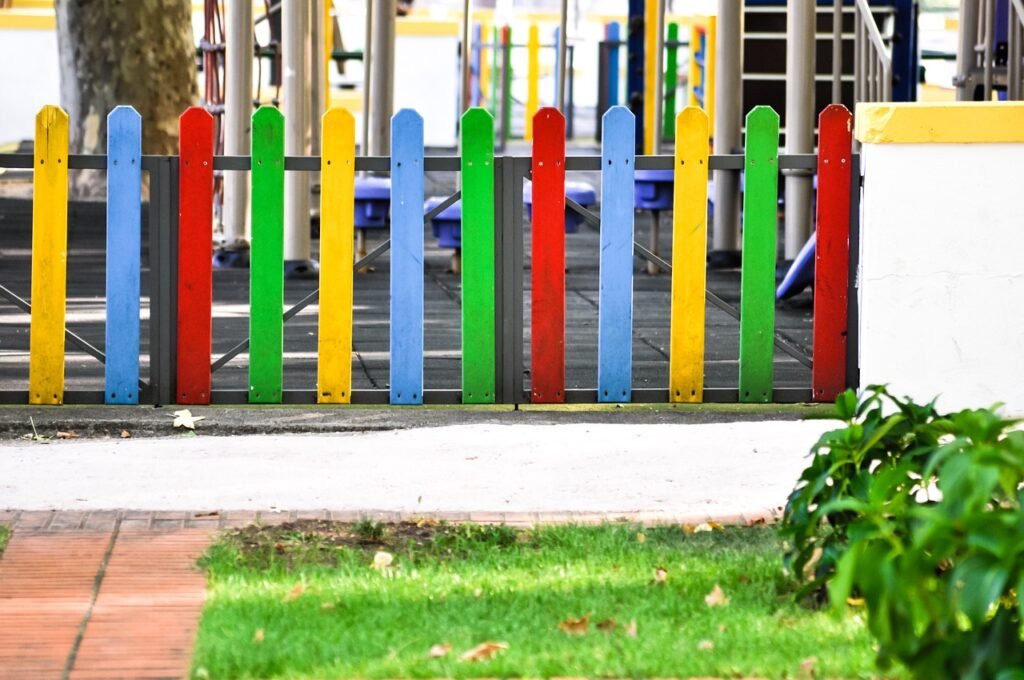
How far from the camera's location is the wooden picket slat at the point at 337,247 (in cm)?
775

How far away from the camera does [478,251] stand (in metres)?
7.86

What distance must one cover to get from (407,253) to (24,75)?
22747 millimetres

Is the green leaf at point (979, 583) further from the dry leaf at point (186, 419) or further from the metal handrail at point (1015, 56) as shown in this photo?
the metal handrail at point (1015, 56)

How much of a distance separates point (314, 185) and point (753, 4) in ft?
18.8

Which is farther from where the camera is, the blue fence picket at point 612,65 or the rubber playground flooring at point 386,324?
the blue fence picket at point 612,65

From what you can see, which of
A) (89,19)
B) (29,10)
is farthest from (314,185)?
(29,10)

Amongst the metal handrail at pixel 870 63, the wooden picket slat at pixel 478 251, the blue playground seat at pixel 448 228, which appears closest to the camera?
the wooden picket slat at pixel 478 251

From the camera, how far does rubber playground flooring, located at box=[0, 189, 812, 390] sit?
9070 mm

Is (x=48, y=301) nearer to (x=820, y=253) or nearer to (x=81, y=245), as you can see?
(x=820, y=253)

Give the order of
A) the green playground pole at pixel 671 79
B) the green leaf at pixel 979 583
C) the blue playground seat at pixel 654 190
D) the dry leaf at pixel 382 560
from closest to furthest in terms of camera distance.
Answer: the green leaf at pixel 979 583, the dry leaf at pixel 382 560, the blue playground seat at pixel 654 190, the green playground pole at pixel 671 79

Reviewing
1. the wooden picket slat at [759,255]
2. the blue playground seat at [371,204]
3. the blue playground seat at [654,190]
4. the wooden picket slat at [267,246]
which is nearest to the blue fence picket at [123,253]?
the wooden picket slat at [267,246]

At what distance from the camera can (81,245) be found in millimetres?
16250

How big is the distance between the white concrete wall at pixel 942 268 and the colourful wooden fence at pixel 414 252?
0.56 m

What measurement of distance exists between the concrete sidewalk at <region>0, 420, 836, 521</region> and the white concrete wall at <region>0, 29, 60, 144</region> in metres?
22.8
